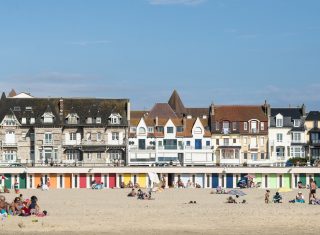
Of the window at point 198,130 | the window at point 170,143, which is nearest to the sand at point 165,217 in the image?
the window at point 170,143

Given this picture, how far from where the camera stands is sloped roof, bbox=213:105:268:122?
91.6m

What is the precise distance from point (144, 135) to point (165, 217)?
4433cm

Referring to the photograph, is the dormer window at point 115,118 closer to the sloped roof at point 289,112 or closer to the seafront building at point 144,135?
the seafront building at point 144,135

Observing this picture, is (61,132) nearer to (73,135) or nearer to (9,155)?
(73,135)

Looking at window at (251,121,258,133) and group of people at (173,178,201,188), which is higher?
window at (251,121,258,133)

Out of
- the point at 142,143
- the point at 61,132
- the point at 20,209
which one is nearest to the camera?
the point at 20,209

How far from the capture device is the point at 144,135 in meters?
88.9

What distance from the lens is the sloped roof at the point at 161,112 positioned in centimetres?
9588

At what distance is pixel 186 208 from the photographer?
1966 inches

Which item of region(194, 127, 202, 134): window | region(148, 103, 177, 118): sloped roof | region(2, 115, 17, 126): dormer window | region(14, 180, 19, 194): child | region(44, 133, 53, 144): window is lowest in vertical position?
region(14, 180, 19, 194): child

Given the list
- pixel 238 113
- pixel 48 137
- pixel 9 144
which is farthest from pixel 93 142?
pixel 238 113

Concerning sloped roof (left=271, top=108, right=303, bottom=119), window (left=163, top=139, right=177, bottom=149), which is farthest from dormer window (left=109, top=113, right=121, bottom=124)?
sloped roof (left=271, top=108, right=303, bottom=119)

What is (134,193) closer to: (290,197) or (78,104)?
(290,197)

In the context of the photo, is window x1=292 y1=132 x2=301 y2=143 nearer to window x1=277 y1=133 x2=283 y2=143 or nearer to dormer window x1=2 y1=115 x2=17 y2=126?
window x1=277 y1=133 x2=283 y2=143
